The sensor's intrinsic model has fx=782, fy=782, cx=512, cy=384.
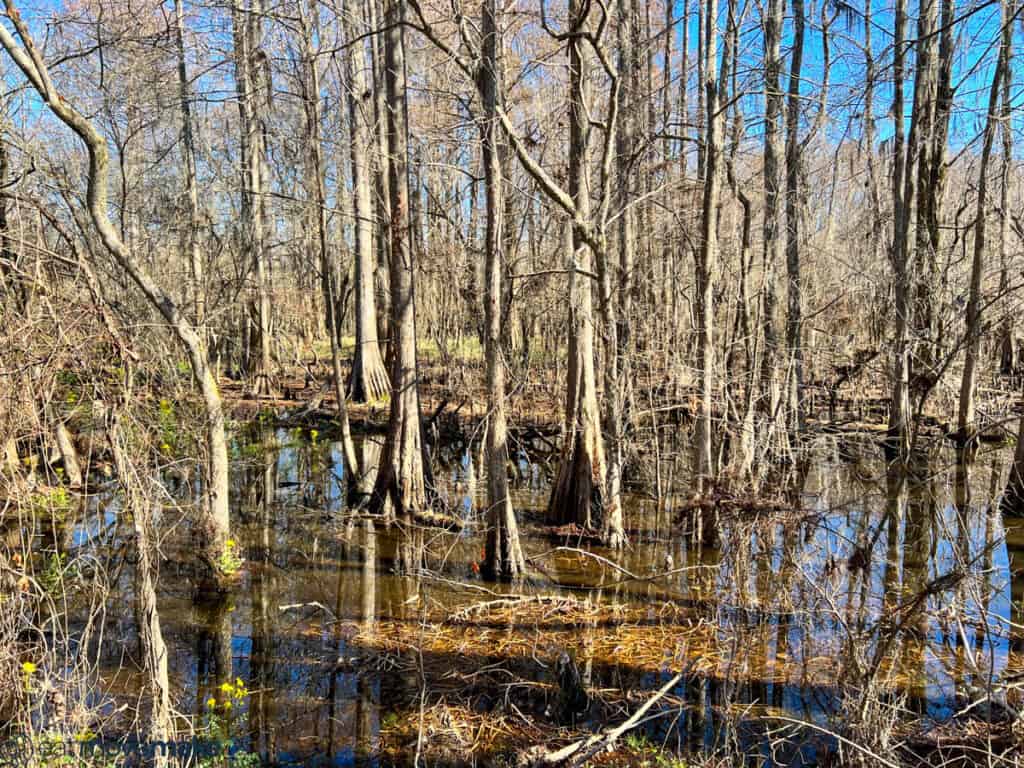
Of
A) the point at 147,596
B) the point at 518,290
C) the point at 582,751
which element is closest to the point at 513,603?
the point at 582,751

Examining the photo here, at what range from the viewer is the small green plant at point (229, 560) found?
7430 mm

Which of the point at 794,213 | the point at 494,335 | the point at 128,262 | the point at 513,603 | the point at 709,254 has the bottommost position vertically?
the point at 513,603

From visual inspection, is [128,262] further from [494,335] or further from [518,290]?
[518,290]

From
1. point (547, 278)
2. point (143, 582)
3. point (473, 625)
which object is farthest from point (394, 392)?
point (143, 582)

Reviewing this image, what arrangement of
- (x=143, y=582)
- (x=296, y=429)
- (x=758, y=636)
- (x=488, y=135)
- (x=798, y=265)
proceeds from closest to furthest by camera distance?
1. (x=143, y=582)
2. (x=758, y=636)
3. (x=488, y=135)
4. (x=798, y=265)
5. (x=296, y=429)

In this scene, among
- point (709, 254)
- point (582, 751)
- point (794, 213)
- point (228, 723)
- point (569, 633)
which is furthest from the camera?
point (794, 213)

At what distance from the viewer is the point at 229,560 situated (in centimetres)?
754

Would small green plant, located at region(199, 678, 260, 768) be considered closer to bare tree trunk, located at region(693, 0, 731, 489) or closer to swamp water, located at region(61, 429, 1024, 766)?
swamp water, located at region(61, 429, 1024, 766)

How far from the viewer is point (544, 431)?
12781 mm

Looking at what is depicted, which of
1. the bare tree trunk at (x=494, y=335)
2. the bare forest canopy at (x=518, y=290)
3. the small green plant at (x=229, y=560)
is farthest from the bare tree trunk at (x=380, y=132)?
the small green plant at (x=229, y=560)

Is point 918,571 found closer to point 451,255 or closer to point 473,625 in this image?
point 473,625

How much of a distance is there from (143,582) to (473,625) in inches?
124

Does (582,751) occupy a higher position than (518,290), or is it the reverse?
(518,290)

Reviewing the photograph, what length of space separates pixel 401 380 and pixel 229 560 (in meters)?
3.03
